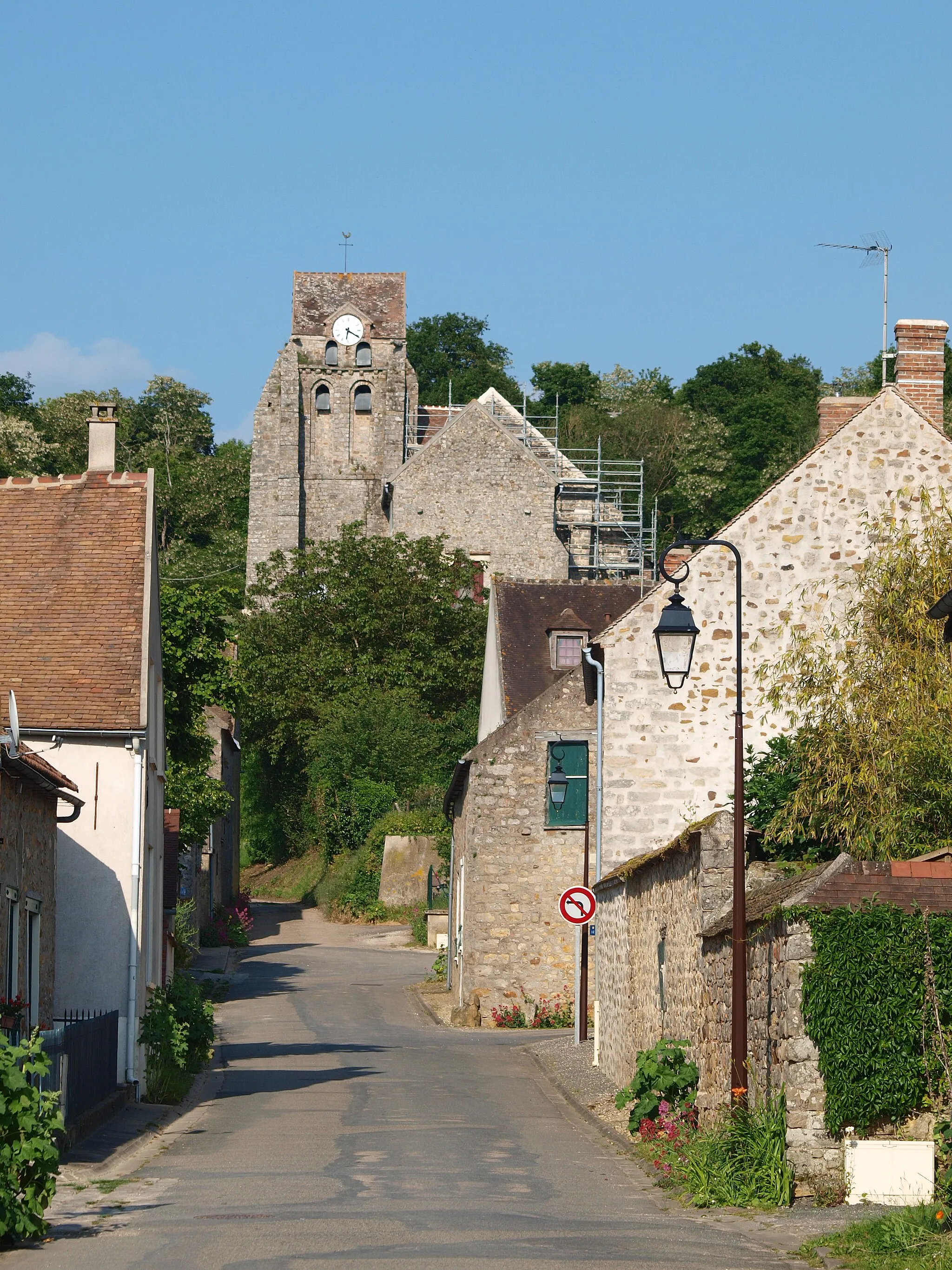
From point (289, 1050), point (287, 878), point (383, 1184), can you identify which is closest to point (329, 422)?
point (287, 878)

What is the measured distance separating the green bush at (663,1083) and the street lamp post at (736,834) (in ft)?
5.61

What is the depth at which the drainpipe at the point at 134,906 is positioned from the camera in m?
17.2

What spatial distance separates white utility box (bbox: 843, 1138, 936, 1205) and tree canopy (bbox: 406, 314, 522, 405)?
76.1 m

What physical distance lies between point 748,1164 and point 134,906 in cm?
849

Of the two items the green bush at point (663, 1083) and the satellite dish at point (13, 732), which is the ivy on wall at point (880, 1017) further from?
the satellite dish at point (13, 732)

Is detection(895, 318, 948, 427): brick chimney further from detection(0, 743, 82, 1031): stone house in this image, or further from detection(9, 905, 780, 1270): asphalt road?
detection(0, 743, 82, 1031): stone house

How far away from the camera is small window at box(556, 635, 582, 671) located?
32.1 m

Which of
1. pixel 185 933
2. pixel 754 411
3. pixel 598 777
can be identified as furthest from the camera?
pixel 754 411

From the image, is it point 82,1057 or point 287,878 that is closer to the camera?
point 82,1057

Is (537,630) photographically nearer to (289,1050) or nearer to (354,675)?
(289,1050)

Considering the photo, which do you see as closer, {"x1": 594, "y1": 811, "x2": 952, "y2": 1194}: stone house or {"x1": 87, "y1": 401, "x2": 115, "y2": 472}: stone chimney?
{"x1": 594, "y1": 811, "x2": 952, "y2": 1194}: stone house

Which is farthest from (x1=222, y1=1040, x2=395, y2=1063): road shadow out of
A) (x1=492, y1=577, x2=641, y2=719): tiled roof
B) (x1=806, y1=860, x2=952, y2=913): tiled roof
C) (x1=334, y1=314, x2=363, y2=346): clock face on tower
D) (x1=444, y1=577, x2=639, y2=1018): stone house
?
(x1=334, y1=314, x2=363, y2=346): clock face on tower

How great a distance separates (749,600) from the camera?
2089 cm

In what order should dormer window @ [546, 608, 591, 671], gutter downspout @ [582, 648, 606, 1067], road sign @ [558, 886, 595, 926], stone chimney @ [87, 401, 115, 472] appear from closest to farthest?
stone chimney @ [87, 401, 115, 472] → gutter downspout @ [582, 648, 606, 1067] → road sign @ [558, 886, 595, 926] → dormer window @ [546, 608, 591, 671]
